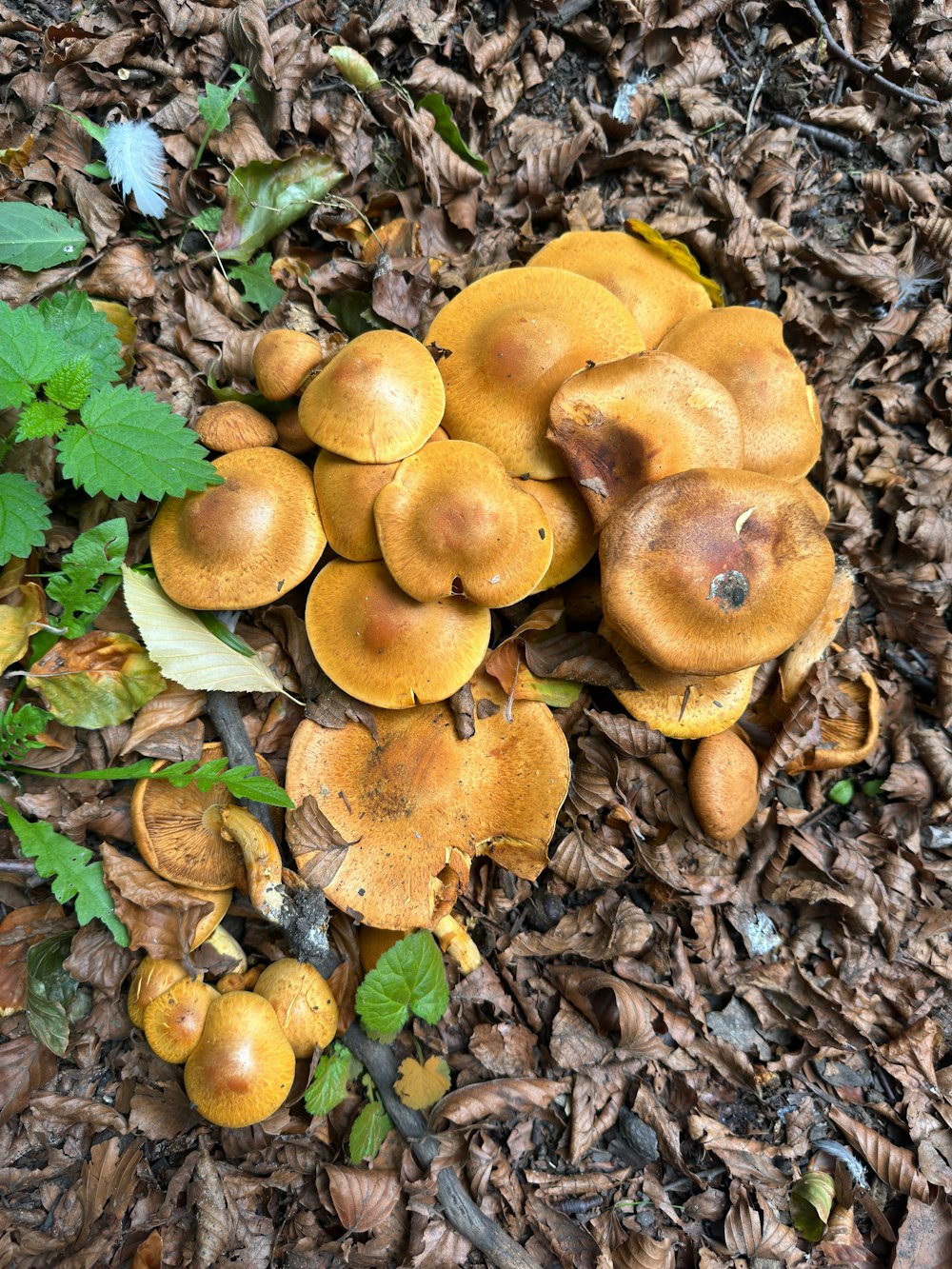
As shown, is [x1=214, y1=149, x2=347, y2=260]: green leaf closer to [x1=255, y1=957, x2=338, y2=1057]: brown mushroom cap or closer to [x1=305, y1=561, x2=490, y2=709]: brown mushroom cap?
[x1=305, y1=561, x2=490, y2=709]: brown mushroom cap

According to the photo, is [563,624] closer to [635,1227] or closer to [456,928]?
[456,928]

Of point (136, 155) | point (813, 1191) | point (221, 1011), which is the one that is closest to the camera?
point (221, 1011)

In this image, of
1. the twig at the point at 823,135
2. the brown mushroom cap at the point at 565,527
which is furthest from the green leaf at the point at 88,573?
the twig at the point at 823,135

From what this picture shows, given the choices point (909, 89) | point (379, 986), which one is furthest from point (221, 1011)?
point (909, 89)

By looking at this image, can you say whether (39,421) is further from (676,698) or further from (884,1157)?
(884,1157)

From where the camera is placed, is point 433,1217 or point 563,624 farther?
point 563,624

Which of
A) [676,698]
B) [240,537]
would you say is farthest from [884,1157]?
[240,537]
